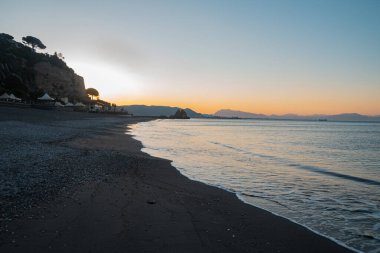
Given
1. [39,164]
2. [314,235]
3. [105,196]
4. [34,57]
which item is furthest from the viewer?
[34,57]

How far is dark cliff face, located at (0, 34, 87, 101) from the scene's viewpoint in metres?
70.4

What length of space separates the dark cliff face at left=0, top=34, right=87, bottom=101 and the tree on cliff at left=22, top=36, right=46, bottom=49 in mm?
9355

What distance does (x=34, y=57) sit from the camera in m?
94.3

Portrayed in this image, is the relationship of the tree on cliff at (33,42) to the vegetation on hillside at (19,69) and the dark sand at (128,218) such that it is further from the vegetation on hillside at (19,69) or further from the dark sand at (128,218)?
the dark sand at (128,218)

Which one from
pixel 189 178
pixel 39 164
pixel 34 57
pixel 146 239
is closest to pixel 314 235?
pixel 146 239

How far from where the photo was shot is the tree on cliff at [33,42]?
10906 cm

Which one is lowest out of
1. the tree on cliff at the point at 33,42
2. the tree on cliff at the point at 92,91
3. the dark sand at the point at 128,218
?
the dark sand at the point at 128,218

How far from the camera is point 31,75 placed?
83750 mm

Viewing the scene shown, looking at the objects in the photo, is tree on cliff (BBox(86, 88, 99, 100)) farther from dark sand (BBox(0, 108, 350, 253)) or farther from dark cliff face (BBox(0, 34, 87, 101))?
dark sand (BBox(0, 108, 350, 253))

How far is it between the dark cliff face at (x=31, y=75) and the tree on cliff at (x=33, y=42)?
30.7 ft

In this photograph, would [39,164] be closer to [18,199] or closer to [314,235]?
[18,199]

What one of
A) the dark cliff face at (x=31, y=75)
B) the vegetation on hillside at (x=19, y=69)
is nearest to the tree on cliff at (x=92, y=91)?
the dark cliff face at (x=31, y=75)

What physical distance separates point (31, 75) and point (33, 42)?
118 feet

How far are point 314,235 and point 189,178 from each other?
6.28 m
